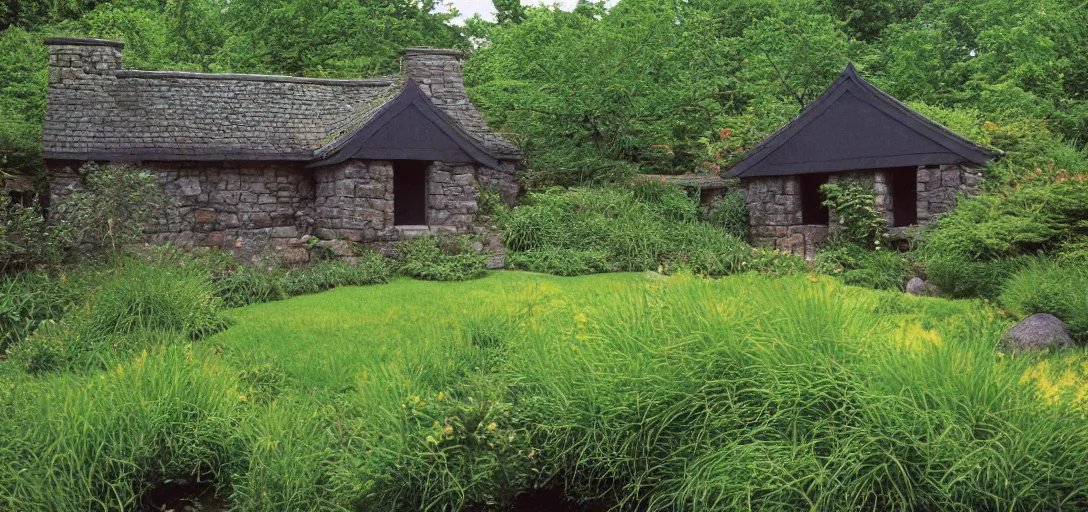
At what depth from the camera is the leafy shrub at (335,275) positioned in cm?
1245

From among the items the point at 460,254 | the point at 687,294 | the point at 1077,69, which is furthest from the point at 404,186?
the point at 1077,69

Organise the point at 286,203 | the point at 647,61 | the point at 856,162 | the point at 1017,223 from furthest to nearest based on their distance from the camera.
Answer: the point at 647,61
the point at 856,162
the point at 286,203
the point at 1017,223

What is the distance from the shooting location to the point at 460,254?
14188 mm

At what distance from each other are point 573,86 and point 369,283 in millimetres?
8023

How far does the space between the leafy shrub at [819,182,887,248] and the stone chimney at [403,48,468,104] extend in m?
7.60

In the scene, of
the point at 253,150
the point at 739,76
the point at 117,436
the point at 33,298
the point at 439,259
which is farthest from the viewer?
the point at 739,76

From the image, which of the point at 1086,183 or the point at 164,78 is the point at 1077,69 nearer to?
the point at 1086,183

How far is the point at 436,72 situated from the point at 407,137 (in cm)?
260

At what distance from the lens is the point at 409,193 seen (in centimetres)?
1673

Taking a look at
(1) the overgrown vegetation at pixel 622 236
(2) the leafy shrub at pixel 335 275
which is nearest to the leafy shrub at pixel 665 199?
(1) the overgrown vegetation at pixel 622 236

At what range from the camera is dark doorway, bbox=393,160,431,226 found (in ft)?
54.7

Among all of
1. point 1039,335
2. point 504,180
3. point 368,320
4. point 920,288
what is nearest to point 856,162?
point 920,288

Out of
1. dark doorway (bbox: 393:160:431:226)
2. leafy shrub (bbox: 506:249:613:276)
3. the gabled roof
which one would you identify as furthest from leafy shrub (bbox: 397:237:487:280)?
dark doorway (bbox: 393:160:431:226)

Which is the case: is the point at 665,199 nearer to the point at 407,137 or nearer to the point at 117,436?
the point at 407,137
